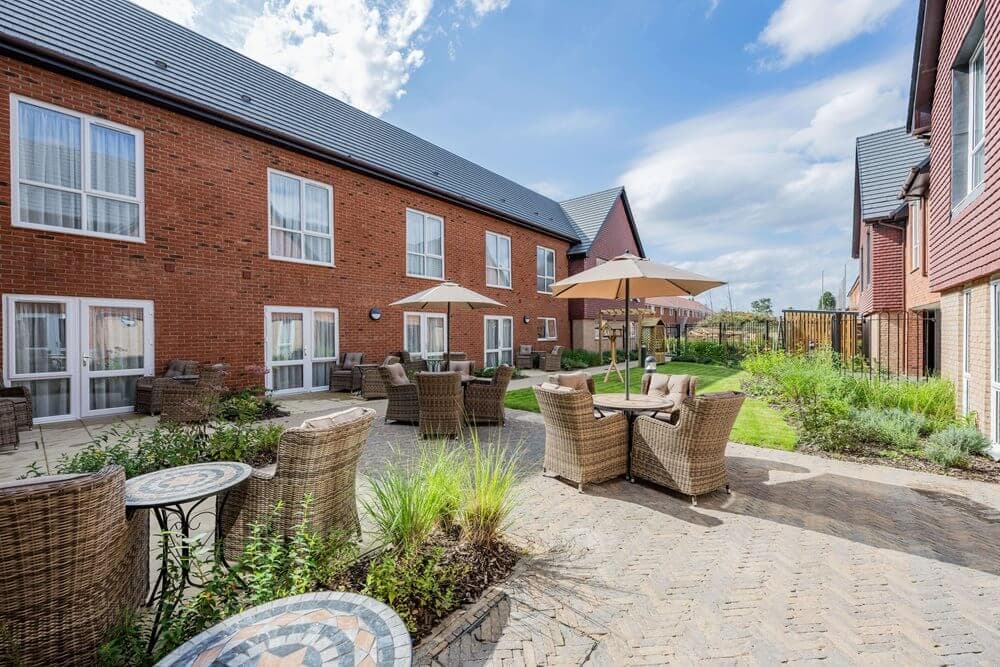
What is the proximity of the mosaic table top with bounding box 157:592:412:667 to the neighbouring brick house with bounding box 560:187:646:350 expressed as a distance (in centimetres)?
1899

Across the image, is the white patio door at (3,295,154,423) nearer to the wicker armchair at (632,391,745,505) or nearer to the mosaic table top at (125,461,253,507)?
the mosaic table top at (125,461,253,507)

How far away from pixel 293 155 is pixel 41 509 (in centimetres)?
1063

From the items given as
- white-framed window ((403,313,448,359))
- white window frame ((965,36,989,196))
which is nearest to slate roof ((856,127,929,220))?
white window frame ((965,36,989,196))

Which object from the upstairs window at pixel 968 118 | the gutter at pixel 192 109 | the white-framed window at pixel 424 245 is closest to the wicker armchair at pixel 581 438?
the upstairs window at pixel 968 118

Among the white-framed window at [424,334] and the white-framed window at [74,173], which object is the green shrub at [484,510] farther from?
the white-framed window at [424,334]

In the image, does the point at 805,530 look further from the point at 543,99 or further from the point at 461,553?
the point at 543,99

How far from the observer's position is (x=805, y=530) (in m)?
3.62

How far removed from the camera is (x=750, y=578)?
2.93 meters

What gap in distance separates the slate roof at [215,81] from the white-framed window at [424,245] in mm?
980

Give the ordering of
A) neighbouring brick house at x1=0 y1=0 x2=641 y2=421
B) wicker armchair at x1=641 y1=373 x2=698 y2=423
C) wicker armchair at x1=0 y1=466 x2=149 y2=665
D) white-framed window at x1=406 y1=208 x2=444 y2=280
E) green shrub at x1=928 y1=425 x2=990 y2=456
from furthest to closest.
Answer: white-framed window at x1=406 y1=208 x2=444 y2=280, neighbouring brick house at x1=0 y1=0 x2=641 y2=421, wicker armchair at x1=641 y1=373 x2=698 y2=423, green shrub at x1=928 y1=425 x2=990 y2=456, wicker armchair at x1=0 y1=466 x2=149 y2=665

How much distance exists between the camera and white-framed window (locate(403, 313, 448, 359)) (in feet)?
43.9

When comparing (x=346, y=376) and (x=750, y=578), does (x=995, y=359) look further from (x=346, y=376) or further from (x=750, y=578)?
(x=346, y=376)

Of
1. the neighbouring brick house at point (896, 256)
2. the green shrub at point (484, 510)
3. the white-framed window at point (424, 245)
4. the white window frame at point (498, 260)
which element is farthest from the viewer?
the white window frame at point (498, 260)

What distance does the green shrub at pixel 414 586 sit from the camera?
2.36 metres
